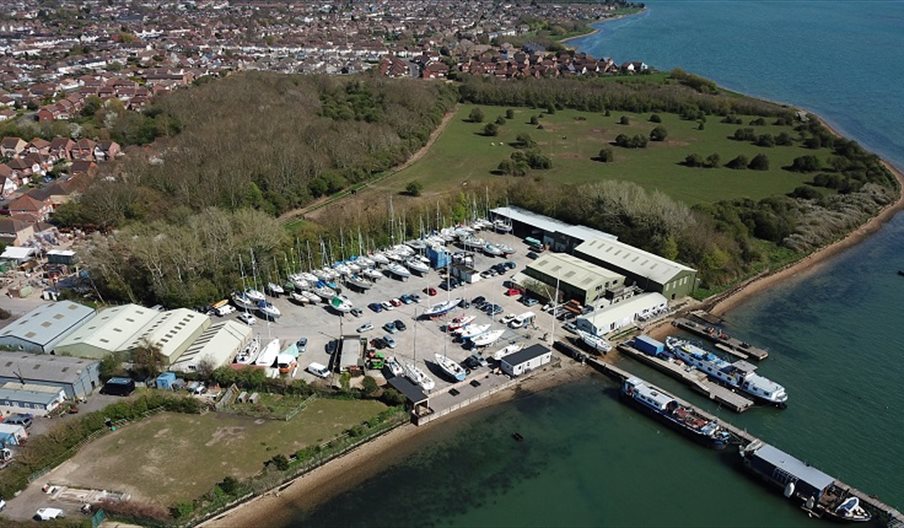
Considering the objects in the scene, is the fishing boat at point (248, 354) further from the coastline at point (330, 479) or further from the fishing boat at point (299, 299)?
the coastline at point (330, 479)

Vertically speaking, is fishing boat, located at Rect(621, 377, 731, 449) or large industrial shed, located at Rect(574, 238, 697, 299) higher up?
large industrial shed, located at Rect(574, 238, 697, 299)

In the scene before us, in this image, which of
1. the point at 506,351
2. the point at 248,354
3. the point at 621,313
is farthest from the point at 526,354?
the point at 248,354

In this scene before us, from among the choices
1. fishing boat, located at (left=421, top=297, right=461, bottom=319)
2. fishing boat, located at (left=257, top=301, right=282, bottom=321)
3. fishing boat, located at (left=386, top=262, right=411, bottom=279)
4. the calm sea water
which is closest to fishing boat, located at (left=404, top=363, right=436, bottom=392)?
the calm sea water

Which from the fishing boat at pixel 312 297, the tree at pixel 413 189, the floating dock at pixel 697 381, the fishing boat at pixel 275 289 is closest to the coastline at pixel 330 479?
the floating dock at pixel 697 381

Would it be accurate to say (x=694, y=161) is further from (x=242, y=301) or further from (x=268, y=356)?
(x=268, y=356)

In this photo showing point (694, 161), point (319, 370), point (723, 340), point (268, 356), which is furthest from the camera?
point (694, 161)

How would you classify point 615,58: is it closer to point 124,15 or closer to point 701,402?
point 701,402

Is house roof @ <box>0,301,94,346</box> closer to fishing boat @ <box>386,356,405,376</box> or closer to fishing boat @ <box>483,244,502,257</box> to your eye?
fishing boat @ <box>386,356,405,376</box>
